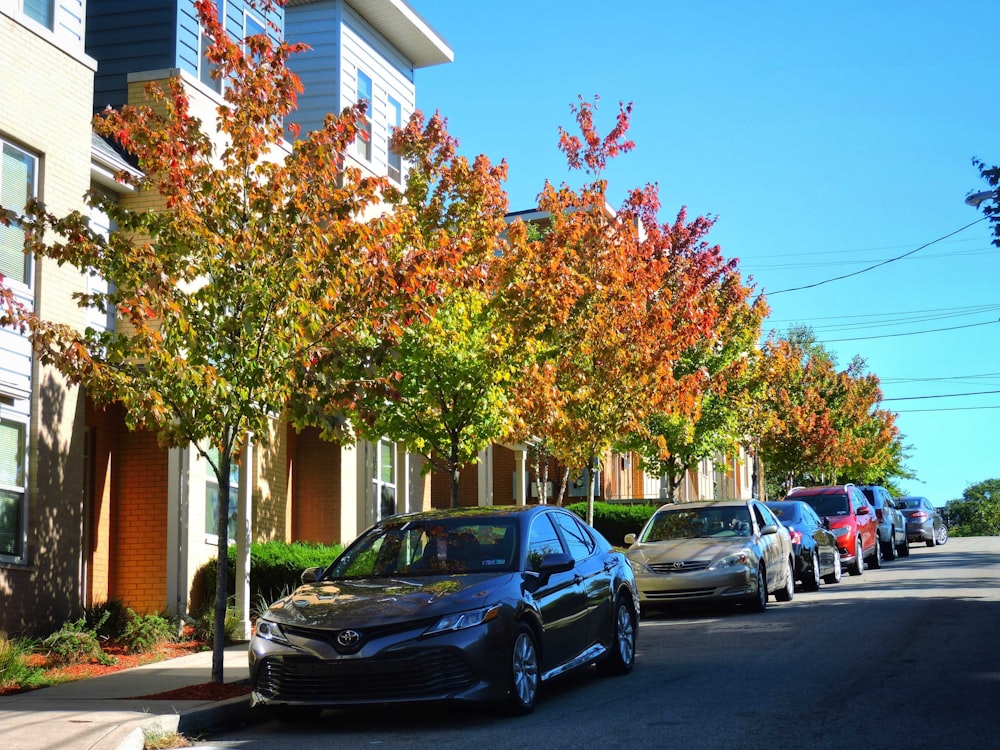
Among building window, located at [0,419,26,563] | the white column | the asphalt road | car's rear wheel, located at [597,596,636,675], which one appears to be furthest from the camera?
the white column

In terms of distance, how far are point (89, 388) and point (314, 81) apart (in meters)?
13.0

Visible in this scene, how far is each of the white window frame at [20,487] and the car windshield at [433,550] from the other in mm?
Result: 5478

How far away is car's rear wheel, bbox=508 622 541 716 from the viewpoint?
917cm

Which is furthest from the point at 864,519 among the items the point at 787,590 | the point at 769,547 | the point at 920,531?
the point at 920,531

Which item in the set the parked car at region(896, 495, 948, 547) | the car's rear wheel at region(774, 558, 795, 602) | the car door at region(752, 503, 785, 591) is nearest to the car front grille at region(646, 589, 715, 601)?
the car door at region(752, 503, 785, 591)

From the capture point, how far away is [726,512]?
728 inches

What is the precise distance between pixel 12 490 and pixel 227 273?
4861mm

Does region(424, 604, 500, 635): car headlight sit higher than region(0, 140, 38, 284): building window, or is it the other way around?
region(0, 140, 38, 284): building window

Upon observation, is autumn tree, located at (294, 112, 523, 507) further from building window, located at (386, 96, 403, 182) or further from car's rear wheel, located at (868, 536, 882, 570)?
car's rear wheel, located at (868, 536, 882, 570)

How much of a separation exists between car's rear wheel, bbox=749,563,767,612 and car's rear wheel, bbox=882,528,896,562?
578 inches

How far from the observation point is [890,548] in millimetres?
31547

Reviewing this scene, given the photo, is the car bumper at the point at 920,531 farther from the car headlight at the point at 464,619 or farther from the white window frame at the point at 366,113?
the car headlight at the point at 464,619

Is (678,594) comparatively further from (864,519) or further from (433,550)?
(864,519)

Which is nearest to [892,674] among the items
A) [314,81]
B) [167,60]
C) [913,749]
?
[913,749]
